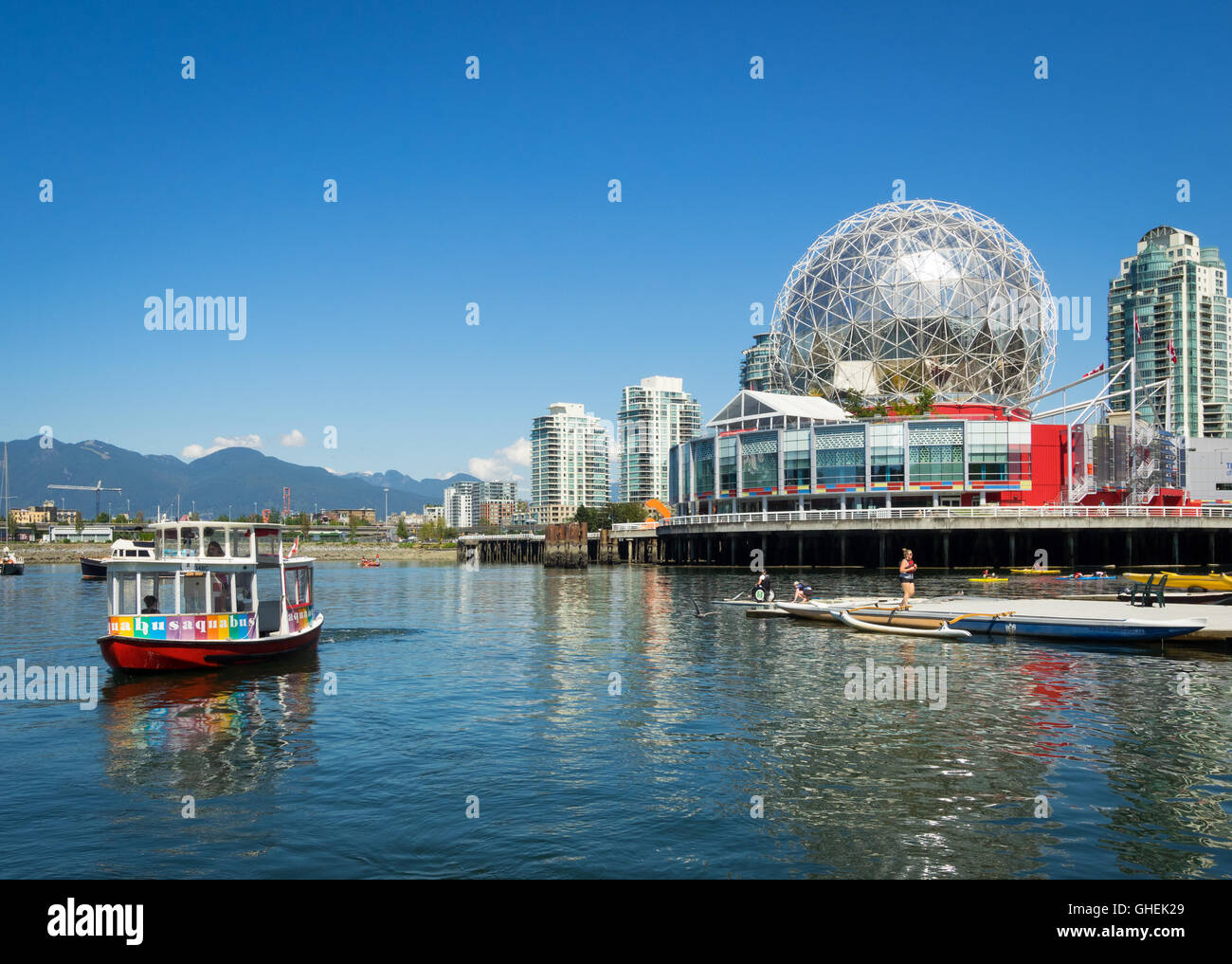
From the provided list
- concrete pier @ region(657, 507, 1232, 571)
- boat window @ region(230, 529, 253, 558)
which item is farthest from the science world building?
boat window @ region(230, 529, 253, 558)

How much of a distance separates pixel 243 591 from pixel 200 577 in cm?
180

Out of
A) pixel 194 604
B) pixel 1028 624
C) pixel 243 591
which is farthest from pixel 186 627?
pixel 1028 624

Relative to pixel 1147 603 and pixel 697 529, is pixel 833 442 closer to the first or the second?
pixel 697 529

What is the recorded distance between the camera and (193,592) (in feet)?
101

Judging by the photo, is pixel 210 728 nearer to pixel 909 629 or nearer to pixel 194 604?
pixel 194 604

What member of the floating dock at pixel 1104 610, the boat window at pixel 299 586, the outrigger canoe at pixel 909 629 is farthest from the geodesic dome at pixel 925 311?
the boat window at pixel 299 586

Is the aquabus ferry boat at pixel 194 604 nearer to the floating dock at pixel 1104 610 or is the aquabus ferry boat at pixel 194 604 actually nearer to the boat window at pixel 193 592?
the boat window at pixel 193 592

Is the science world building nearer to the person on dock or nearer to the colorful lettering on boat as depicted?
the person on dock

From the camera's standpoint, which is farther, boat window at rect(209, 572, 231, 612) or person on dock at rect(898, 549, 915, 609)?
person on dock at rect(898, 549, 915, 609)

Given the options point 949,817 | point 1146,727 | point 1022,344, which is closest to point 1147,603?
point 1146,727

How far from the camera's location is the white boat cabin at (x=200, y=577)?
1165 inches

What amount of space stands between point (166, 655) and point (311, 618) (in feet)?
27.6

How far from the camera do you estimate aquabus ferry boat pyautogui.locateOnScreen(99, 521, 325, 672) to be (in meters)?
29.4
